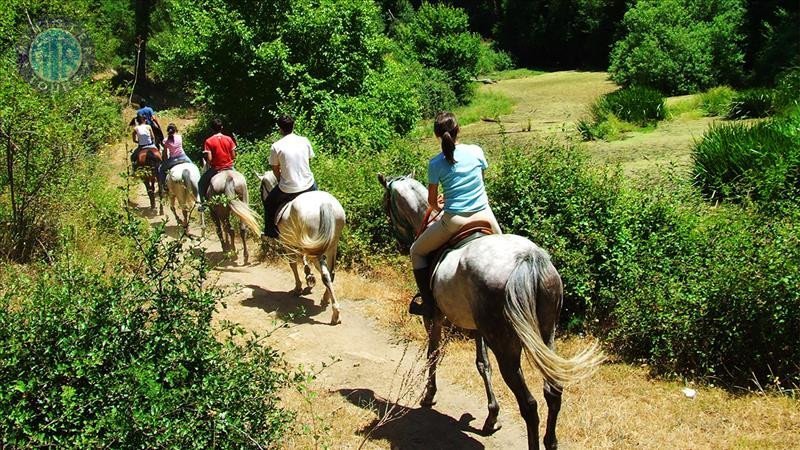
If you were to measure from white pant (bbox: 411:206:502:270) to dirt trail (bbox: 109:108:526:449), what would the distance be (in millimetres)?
920

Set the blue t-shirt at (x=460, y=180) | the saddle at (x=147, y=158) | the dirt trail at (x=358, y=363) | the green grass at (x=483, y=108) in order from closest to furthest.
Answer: the blue t-shirt at (x=460, y=180) < the dirt trail at (x=358, y=363) < the saddle at (x=147, y=158) < the green grass at (x=483, y=108)

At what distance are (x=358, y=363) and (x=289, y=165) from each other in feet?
9.32

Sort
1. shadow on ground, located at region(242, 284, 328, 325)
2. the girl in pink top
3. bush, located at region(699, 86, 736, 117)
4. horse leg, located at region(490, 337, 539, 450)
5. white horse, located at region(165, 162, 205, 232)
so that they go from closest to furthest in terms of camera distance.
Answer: horse leg, located at region(490, 337, 539, 450) < shadow on ground, located at region(242, 284, 328, 325) < white horse, located at region(165, 162, 205, 232) < the girl in pink top < bush, located at region(699, 86, 736, 117)

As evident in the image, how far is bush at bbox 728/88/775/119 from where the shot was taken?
18094mm

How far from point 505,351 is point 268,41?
596 inches

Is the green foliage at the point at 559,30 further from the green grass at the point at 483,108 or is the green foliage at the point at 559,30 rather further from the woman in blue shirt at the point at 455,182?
the woman in blue shirt at the point at 455,182

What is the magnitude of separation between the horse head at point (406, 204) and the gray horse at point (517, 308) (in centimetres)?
112

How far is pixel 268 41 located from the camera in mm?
18453

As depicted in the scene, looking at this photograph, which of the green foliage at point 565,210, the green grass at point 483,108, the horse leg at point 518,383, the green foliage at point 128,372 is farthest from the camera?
the green grass at point 483,108

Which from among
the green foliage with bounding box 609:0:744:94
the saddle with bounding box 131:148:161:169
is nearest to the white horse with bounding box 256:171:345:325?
the saddle with bounding box 131:148:161:169

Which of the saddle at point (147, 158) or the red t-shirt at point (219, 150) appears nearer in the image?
the red t-shirt at point (219, 150)

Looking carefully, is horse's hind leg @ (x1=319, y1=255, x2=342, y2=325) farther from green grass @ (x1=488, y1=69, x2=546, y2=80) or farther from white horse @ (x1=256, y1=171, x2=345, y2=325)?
green grass @ (x1=488, y1=69, x2=546, y2=80)

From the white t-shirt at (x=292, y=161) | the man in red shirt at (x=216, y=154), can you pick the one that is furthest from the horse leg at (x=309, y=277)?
the man in red shirt at (x=216, y=154)

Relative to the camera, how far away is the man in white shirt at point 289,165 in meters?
8.80
